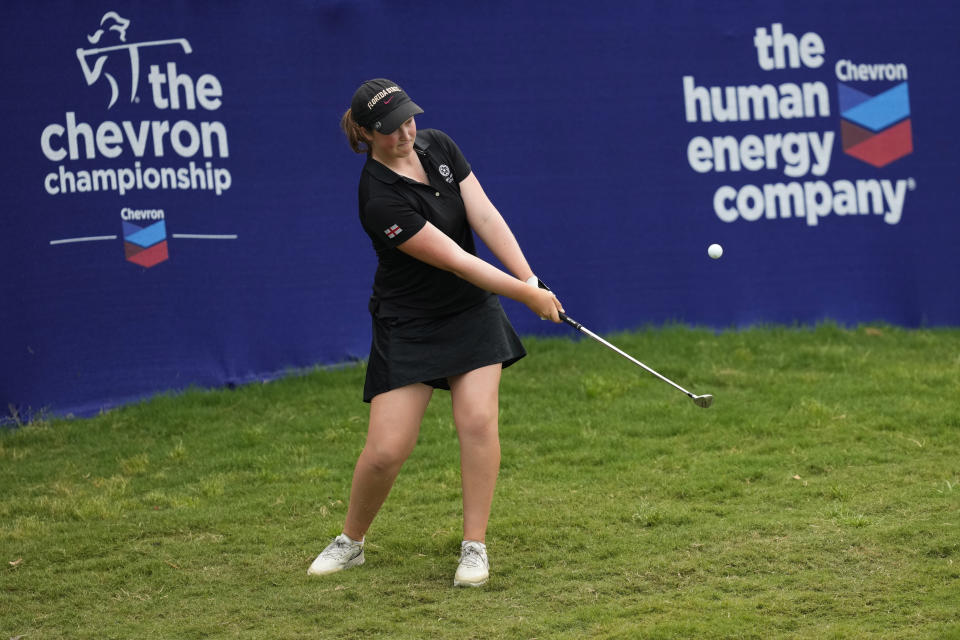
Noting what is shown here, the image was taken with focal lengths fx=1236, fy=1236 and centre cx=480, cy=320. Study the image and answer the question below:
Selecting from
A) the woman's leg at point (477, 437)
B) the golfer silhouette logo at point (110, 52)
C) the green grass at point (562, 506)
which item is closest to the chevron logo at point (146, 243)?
the golfer silhouette logo at point (110, 52)

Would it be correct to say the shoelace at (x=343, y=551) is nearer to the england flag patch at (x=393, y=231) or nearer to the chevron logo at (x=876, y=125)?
the england flag patch at (x=393, y=231)

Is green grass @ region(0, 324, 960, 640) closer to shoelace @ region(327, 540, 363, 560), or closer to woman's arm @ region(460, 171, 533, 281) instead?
shoelace @ region(327, 540, 363, 560)

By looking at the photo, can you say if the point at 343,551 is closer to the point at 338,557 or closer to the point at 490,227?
the point at 338,557

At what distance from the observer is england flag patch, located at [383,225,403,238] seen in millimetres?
4469

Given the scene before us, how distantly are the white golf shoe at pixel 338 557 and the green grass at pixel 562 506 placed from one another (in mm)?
82

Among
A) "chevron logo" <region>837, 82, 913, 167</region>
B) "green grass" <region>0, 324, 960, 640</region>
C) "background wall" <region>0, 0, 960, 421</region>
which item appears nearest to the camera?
"green grass" <region>0, 324, 960, 640</region>

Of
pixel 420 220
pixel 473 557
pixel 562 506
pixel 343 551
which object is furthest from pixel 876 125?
pixel 343 551

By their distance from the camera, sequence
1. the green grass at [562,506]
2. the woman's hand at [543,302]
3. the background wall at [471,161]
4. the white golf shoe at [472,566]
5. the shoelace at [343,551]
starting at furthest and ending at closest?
the background wall at [471,161] < the shoelace at [343,551] < the white golf shoe at [472,566] < the woman's hand at [543,302] < the green grass at [562,506]

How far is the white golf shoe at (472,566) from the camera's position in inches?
182

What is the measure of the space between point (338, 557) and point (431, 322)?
1.03m

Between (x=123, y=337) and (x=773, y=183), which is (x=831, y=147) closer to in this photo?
(x=773, y=183)

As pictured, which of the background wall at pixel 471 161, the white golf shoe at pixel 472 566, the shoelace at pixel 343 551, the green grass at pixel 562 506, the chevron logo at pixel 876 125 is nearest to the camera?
the green grass at pixel 562 506

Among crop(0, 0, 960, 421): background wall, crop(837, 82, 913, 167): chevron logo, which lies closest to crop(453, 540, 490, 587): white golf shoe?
crop(0, 0, 960, 421): background wall

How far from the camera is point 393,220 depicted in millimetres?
4477
